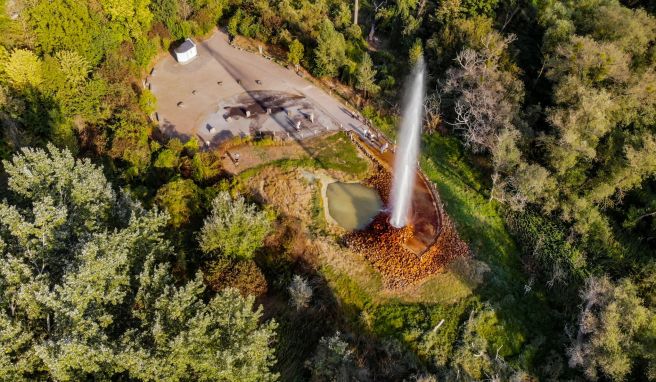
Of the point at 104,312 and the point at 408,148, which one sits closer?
the point at 104,312

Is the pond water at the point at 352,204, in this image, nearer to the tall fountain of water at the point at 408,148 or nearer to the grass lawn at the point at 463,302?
the tall fountain of water at the point at 408,148

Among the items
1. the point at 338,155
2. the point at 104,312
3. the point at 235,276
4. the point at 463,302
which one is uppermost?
the point at 104,312

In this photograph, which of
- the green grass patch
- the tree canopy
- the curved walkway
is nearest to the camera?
the tree canopy

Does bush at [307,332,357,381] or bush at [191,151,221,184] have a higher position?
bush at [191,151,221,184]

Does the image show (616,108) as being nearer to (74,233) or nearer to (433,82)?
(433,82)

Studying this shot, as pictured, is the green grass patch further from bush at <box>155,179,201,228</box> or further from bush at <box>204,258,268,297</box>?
bush at <box>204,258,268,297</box>

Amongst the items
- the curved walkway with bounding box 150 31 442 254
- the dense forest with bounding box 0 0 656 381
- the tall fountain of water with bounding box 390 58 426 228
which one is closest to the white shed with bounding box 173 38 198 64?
the curved walkway with bounding box 150 31 442 254

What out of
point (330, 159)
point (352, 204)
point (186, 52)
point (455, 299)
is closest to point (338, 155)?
point (330, 159)

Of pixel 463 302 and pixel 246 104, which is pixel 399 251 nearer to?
pixel 463 302
